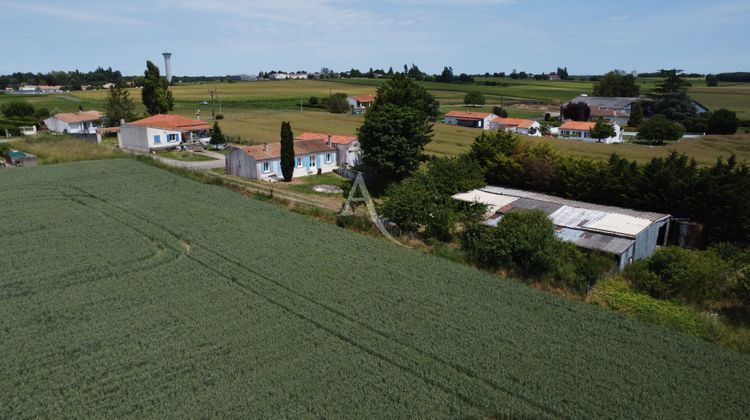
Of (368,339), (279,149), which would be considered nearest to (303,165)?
(279,149)

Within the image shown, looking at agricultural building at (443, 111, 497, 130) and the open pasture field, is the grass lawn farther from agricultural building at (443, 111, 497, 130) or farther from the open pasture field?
agricultural building at (443, 111, 497, 130)

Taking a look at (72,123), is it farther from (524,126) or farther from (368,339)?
(368,339)

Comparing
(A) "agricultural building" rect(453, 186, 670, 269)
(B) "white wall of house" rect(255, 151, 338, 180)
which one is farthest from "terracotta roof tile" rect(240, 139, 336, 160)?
(A) "agricultural building" rect(453, 186, 670, 269)

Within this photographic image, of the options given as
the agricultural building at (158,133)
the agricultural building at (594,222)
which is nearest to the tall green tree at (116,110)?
the agricultural building at (158,133)

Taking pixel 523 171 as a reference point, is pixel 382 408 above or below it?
below

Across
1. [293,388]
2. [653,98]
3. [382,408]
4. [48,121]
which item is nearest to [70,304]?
[293,388]

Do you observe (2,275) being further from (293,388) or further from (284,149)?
(284,149)

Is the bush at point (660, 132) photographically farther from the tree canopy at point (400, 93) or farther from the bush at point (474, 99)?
the bush at point (474, 99)
